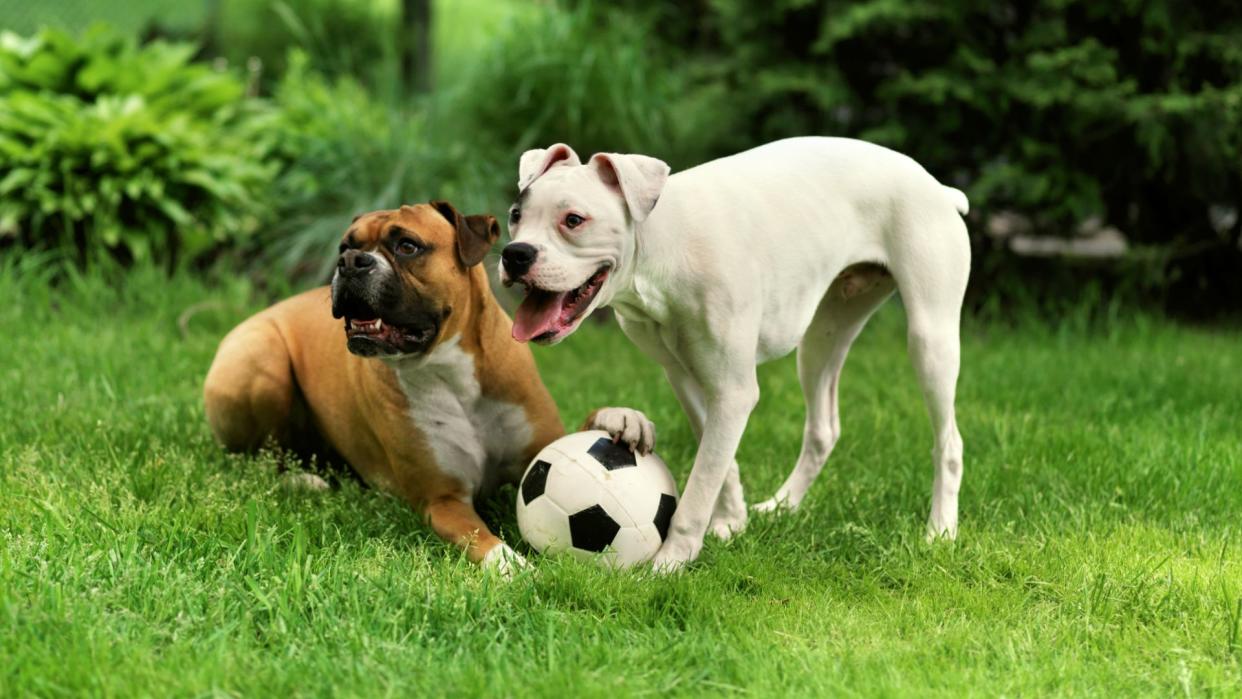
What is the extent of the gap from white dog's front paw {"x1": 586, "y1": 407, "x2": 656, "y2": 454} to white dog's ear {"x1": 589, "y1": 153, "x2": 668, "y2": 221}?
0.71 metres

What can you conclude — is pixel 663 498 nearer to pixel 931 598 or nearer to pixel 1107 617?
pixel 931 598

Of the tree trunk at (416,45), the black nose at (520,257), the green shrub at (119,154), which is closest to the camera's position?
the black nose at (520,257)

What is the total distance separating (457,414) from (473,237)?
609 mm

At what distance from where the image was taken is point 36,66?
8023 mm

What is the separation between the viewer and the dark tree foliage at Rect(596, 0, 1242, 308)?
7.22m

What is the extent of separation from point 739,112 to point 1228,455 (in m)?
4.22

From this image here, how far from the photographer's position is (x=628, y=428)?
3.78 m

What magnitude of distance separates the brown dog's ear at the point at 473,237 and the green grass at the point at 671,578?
3.03 feet

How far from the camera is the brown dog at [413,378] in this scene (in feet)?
12.3

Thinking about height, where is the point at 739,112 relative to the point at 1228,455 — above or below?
above

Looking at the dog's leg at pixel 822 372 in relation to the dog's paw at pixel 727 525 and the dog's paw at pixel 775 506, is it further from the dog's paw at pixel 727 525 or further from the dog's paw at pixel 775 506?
the dog's paw at pixel 727 525

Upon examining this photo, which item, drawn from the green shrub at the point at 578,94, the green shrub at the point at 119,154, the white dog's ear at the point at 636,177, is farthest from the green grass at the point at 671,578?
the green shrub at the point at 578,94

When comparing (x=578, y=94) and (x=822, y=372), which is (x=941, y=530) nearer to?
(x=822, y=372)

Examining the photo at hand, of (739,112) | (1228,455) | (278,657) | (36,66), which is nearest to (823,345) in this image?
(1228,455)
